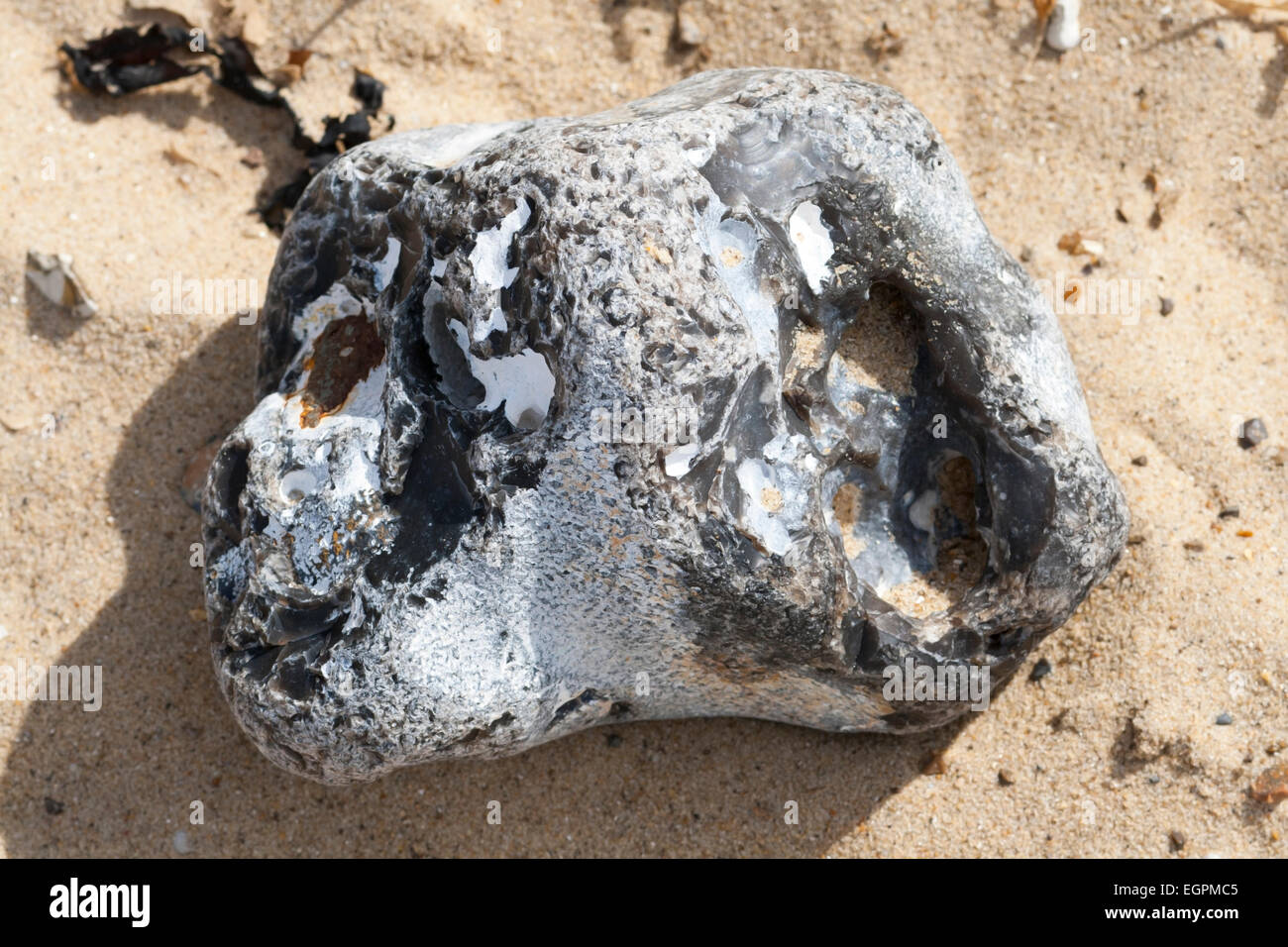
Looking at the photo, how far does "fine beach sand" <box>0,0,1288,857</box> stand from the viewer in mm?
3277

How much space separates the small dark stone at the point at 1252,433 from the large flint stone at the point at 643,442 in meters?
0.82

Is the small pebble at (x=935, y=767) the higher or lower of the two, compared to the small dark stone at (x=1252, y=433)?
lower

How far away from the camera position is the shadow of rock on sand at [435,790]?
3338 millimetres

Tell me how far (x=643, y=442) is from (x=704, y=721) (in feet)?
4.34

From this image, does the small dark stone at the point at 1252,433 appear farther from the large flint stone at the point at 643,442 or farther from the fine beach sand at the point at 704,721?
the large flint stone at the point at 643,442

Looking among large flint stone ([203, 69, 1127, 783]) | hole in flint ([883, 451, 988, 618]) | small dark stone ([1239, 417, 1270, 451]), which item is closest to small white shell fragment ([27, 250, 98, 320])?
large flint stone ([203, 69, 1127, 783])

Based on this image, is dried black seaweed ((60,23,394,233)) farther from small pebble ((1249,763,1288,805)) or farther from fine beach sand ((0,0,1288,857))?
small pebble ((1249,763,1288,805))

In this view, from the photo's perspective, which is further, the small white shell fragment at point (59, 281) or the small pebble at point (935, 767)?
the small white shell fragment at point (59, 281)

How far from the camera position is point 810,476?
2.57 metres

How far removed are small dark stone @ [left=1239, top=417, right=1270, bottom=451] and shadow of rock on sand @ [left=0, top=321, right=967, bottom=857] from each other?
1.28 meters

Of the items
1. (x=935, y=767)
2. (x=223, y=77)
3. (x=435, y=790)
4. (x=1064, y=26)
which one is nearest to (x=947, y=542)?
(x=935, y=767)

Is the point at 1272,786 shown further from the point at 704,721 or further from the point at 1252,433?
the point at 704,721

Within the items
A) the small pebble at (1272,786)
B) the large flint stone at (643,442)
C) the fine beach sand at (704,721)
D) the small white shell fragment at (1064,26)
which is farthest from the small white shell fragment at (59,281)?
the small pebble at (1272,786)

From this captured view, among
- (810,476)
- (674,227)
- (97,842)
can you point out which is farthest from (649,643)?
(97,842)
